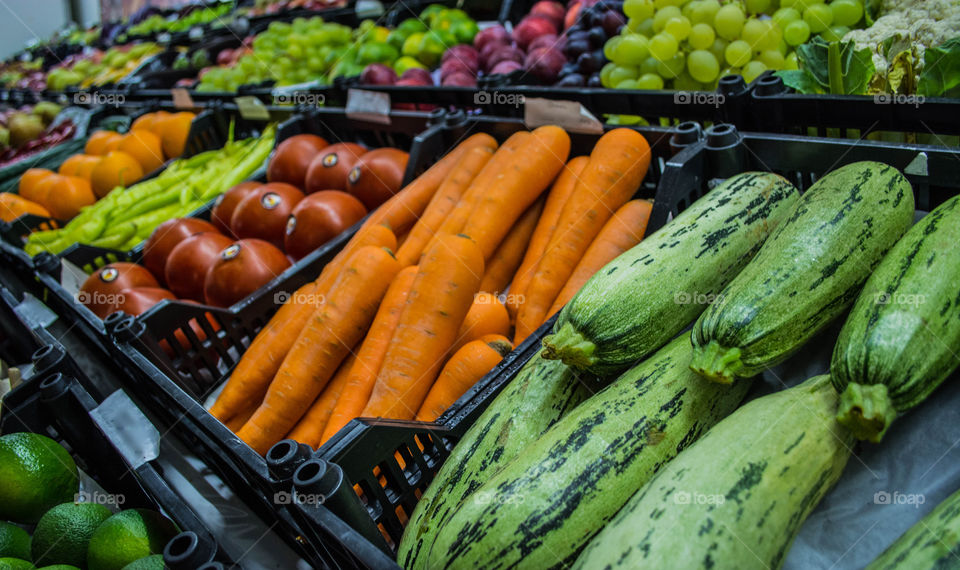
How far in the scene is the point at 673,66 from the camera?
209 centimetres

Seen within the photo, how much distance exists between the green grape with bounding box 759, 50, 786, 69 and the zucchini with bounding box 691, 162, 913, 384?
1123 millimetres

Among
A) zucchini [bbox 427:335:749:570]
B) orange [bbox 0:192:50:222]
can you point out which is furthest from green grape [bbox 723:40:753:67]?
orange [bbox 0:192:50:222]

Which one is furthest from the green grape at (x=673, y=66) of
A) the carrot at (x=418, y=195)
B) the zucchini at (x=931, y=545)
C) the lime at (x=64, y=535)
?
the lime at (x=64, y=535)

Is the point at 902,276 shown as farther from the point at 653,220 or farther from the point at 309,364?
the point at 309,364

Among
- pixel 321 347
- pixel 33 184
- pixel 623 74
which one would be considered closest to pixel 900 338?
pixel 321 347

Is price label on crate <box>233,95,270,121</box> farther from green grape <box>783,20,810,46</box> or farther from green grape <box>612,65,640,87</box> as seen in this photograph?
green grape <box>783,20,810,46</box>

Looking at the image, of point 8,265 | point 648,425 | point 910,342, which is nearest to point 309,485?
point 648,425

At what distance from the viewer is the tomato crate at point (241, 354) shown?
0.91 metres

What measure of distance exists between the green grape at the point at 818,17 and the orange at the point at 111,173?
330 cm

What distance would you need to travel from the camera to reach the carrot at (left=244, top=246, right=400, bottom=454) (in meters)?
1.51

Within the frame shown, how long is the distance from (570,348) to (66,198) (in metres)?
3.35

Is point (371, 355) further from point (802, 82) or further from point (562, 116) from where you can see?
point (802, 82)

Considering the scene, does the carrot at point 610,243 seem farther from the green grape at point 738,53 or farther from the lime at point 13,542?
the lime at point 13,542

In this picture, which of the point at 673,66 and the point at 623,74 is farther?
the point at 623,74
